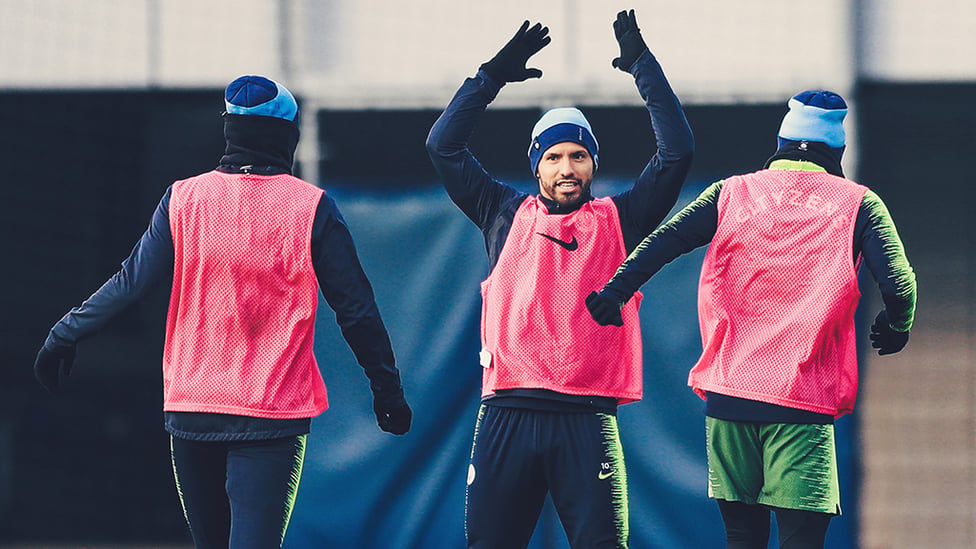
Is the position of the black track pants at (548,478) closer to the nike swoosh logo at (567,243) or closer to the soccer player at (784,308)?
the soccer player at (784,308)

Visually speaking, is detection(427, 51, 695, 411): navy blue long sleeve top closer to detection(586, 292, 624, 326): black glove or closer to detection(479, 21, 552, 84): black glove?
detection(479, 21, 552, 84): black glove

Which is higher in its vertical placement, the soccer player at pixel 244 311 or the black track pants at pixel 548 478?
the soccer player at pixel 244 311

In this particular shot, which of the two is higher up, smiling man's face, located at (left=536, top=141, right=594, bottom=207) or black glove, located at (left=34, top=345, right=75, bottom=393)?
smiling man's face, located at (left=536, top=141, right=594, bottom=207)

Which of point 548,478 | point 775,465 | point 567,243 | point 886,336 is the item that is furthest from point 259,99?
point 886,336

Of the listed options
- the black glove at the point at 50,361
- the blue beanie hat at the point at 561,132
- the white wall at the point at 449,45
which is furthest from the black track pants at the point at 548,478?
the white wall at the point at 449,45

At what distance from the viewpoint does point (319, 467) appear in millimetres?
5383

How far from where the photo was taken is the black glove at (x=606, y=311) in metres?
3.56

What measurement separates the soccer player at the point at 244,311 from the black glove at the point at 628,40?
109 centimetres

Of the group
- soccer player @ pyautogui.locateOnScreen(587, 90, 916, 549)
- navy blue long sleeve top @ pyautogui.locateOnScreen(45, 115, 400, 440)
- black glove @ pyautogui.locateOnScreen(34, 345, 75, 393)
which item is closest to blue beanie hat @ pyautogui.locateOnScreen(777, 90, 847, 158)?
soccer player @ pyautogui.locateOnScreen(587, 90, 916, 549)

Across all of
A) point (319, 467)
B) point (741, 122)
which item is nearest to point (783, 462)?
point (319, 467)

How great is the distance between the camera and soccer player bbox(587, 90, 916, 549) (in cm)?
366

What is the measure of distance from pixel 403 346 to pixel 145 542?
193cm

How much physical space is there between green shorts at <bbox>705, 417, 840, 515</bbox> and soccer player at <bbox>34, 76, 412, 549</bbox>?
1.21 meters

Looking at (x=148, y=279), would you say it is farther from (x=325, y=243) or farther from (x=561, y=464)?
(x=561, y=464)
